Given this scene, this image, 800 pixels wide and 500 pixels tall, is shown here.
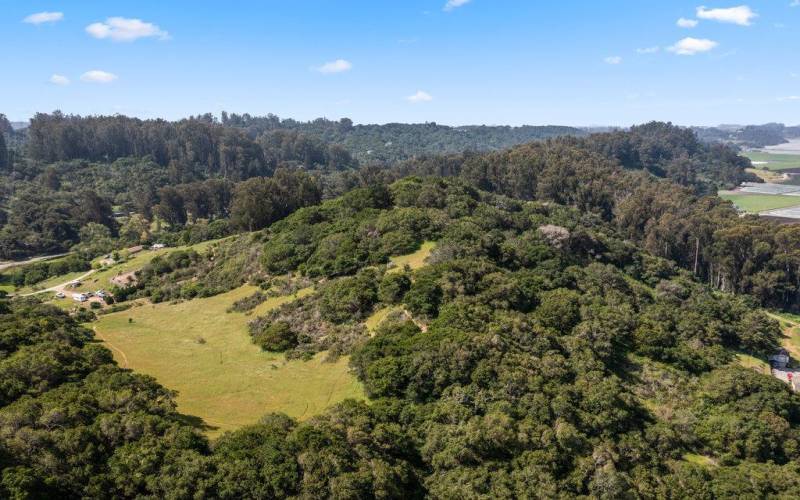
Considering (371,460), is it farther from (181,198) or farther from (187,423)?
(181,198)

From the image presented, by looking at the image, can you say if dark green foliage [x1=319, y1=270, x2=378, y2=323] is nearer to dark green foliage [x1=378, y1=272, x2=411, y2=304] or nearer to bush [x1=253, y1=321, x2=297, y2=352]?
dark green foliage [x1=378, y1=272, x2=411, y2=304]

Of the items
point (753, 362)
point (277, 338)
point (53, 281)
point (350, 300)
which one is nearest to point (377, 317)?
point (350, 300)

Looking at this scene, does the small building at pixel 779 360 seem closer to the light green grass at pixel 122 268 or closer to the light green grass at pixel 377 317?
the light green grass at pixel 377 317

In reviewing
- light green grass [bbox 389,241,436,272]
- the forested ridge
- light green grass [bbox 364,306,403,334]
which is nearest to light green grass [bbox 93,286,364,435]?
the forested ridge

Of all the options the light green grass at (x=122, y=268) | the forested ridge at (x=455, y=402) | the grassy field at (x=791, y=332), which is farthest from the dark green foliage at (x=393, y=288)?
the grassy field at (x=791, y=332)

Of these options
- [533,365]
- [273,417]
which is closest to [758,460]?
[533,365]

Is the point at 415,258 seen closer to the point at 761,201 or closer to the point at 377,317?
the point at 377,317
